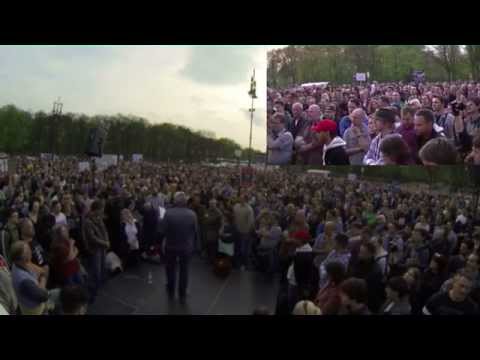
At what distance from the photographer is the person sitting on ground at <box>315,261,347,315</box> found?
14.9 ft

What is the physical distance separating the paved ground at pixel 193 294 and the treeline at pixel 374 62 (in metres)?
2.50

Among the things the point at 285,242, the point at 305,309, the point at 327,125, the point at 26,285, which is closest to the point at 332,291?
the point at 305,309

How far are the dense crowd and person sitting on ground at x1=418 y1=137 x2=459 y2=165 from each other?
0.74m

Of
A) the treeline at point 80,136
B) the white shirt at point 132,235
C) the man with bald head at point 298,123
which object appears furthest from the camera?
the treeline at point 80,136

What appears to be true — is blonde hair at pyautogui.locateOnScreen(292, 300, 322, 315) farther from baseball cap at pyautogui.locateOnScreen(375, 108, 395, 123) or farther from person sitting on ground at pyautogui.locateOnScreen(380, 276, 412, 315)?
baseball cap at pyautogui.locateOnScreen(375, 108, 395, 123)

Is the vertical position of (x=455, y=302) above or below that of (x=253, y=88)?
below

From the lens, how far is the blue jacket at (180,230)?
5461mm

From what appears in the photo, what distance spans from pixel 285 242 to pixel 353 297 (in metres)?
1.21

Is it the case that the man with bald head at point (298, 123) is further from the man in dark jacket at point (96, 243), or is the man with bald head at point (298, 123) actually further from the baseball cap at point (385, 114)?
the man in dark jacket at point (96, 243)

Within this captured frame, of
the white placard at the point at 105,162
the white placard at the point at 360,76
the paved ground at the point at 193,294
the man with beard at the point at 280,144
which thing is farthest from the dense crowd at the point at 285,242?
the white placard at the point at 105,162

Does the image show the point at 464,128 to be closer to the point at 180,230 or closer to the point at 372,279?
the point at 372,279

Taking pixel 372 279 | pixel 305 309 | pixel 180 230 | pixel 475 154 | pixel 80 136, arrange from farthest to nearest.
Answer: pixel 80 136, pixel 180 230, pixel 475 154, pixel 372 279, pixel 305 309

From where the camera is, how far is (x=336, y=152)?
→ 5.57m
